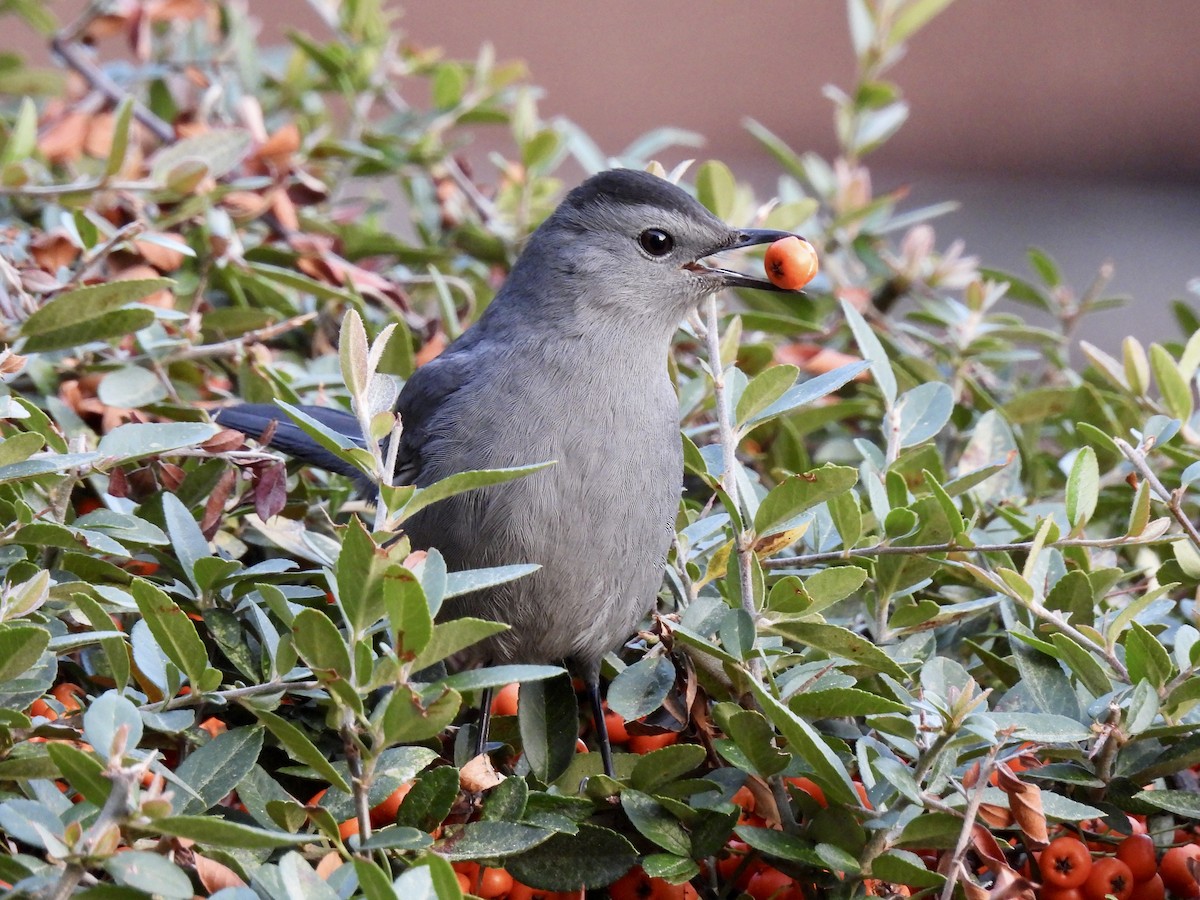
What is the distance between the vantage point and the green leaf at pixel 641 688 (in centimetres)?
208

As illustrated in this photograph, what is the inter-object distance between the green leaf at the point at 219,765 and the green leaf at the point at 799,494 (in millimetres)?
808

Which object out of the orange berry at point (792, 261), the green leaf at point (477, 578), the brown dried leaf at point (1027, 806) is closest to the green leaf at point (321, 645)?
the green leaf at point (477, 578)

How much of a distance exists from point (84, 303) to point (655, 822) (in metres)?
1.33

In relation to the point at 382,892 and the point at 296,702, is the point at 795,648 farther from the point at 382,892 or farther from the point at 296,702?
the point at 382,892

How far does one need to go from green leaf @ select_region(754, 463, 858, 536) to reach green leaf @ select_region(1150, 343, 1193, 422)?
2.72 feet

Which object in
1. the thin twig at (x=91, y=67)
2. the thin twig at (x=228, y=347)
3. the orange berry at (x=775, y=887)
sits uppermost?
the thin twig at (x=91, y=67)

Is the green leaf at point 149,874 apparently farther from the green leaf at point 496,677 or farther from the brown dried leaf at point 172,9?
the brown dried leaf at point 172,9

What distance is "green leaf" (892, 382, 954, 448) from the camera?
245 centimetres

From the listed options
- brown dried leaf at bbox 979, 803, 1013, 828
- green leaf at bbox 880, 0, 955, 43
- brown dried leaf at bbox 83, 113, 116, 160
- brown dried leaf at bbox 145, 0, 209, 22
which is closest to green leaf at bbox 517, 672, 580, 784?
brown dried leaf at bbox 979, 803, 1013, 828

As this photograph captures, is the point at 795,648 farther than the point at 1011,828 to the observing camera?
Yes

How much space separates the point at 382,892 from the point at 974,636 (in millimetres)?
1283

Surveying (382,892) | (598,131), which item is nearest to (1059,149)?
(598,131)

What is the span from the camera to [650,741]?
7.54 feet

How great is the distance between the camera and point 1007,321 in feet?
10.7
